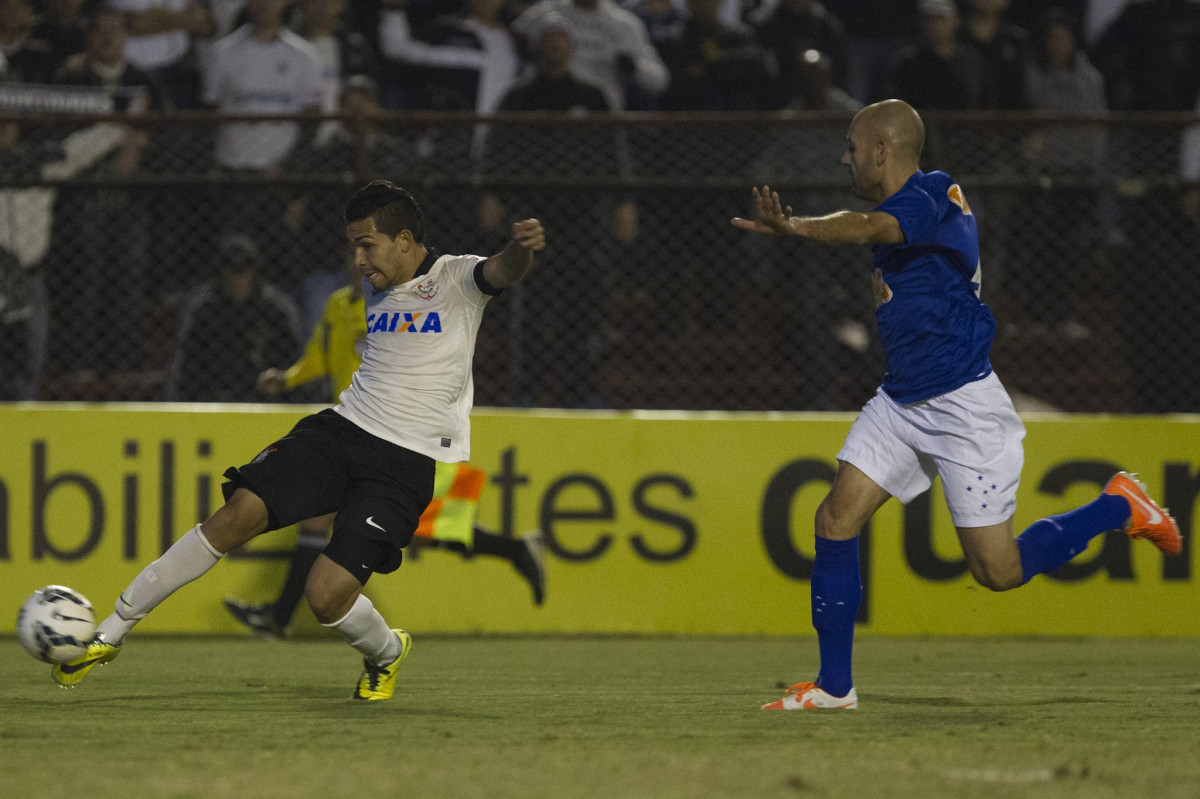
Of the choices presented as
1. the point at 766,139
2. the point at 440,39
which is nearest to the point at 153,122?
the point at 440,39

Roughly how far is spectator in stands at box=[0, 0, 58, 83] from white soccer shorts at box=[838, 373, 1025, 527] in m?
7.60

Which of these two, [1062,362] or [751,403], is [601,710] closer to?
[751,403]

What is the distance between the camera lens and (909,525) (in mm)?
9109

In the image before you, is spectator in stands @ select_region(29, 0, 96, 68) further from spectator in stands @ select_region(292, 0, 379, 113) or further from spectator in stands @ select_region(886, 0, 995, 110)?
spectator in stands @ select_region(886, 0, 995, 110)

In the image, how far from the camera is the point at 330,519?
8.84 meters

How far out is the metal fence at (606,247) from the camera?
9742 millimetres

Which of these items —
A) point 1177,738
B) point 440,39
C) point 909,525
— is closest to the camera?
point 1177,738

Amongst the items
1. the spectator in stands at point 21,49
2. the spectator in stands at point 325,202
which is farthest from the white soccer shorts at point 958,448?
the spectator in stands at point 21,49

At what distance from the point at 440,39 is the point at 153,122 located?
2.71 metres

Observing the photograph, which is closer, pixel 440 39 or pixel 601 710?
pixel 601 710

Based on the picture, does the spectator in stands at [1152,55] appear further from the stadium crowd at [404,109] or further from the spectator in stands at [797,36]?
the spectator in stands at [797,36]

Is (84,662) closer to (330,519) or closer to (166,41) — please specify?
(330,519)

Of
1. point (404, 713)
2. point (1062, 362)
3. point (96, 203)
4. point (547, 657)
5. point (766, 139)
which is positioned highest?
point (766, 139)

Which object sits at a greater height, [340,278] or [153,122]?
[153,122]
